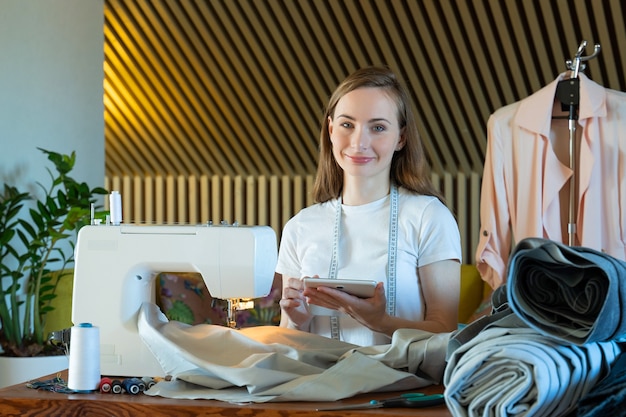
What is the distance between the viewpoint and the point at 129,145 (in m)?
7.68

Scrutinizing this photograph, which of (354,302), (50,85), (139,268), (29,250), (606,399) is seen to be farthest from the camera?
(50,85)

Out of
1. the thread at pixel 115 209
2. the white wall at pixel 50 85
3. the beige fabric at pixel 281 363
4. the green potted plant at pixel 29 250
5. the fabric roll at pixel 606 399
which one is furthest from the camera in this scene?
the white wall at pixel 50 85

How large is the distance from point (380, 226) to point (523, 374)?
1314 millimetres

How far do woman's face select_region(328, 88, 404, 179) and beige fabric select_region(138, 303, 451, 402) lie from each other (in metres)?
0.68

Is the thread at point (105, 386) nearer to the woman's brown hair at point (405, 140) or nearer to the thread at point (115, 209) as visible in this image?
the thread at point (115, 209)

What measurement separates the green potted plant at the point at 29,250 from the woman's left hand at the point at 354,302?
273 centimetres

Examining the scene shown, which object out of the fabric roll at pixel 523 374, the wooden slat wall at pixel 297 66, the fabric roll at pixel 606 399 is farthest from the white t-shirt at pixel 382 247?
the wooden slat wall at pixel 297 66

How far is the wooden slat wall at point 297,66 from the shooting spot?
5883 millimetres

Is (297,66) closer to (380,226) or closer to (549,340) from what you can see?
(380,226)

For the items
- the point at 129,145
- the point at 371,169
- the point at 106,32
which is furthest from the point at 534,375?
the point at 129,145

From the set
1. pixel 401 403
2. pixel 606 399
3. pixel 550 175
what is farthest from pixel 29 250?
pixel 606 399

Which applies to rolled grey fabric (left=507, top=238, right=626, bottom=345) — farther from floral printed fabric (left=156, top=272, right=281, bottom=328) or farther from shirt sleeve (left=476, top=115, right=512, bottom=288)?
floral printed fabric (left=156, top=272, right=281, bottom=328)

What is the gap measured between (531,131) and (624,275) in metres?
2.99

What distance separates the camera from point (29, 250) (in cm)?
518
